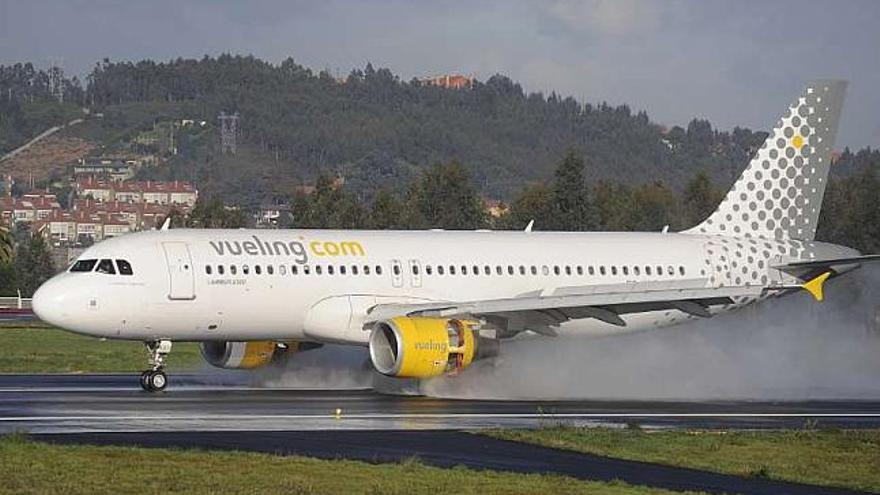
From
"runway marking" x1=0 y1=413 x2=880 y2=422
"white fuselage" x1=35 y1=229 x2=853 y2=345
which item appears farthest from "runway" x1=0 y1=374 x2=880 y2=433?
"white fuselage" x1=35 y1=229 x2=853 y2=345

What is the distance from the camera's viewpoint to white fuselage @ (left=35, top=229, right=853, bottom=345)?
119 ft

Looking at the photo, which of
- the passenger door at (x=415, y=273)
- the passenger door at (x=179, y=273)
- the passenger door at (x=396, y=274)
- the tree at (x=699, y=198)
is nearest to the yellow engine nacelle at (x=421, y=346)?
the passenger door at (x=396, y=274)

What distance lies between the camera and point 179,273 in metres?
36.7

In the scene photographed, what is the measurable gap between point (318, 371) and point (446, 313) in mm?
5274

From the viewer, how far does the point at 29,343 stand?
203 feet

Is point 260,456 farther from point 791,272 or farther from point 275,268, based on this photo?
point 791,272

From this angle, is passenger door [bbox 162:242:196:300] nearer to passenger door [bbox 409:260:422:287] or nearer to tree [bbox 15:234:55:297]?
passenger door [bbox 409:260:422:287]

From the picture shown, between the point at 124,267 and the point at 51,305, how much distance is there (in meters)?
1.86

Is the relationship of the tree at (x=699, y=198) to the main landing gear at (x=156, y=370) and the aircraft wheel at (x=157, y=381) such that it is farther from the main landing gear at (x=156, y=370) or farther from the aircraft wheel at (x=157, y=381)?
the aircraft wheel at (x=157, y=381)

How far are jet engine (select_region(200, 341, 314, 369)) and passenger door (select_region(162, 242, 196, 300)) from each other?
324 centimetres

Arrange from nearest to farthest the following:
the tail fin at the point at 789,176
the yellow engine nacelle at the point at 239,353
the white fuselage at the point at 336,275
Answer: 1. the white fuselage at the point at 336,275
2. the yellow engine nacelle at the point at 239,353
3. the tail fin at the point at 789,176

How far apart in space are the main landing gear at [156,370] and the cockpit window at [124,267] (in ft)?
5.61

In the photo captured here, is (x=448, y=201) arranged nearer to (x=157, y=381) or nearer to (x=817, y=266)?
(x=817, y=266)

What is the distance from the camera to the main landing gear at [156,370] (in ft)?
120
